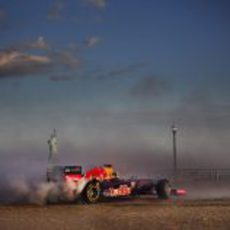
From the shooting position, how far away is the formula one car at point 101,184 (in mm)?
22062

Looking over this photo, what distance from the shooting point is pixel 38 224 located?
→ 15352 millimetres

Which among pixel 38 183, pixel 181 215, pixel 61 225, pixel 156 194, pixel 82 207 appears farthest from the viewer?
pixel 156 194

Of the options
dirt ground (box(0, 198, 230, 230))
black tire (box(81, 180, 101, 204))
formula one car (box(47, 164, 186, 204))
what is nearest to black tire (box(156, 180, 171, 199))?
formula one car (box(47, 164, 186, 204))

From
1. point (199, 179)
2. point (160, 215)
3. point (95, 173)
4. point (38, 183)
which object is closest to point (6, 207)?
point (38, 183)

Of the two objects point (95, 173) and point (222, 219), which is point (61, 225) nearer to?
point (222, 219)

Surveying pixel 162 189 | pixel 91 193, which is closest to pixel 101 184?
pixel 91 193

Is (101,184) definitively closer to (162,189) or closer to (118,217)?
(162,189)

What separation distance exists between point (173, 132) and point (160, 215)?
2512 centimetres

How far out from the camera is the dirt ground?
15023mm

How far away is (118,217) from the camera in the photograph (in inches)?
647

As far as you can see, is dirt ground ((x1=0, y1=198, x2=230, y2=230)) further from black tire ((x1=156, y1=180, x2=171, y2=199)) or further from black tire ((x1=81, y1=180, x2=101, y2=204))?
black tire ((x1=156, y1=180, x2=171, y2=199))

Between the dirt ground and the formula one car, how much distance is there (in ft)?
7.59

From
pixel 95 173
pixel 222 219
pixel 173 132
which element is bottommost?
pixel 222 219

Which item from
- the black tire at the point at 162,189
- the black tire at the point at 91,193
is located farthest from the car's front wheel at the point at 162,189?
the black tire at the point at 91,193
